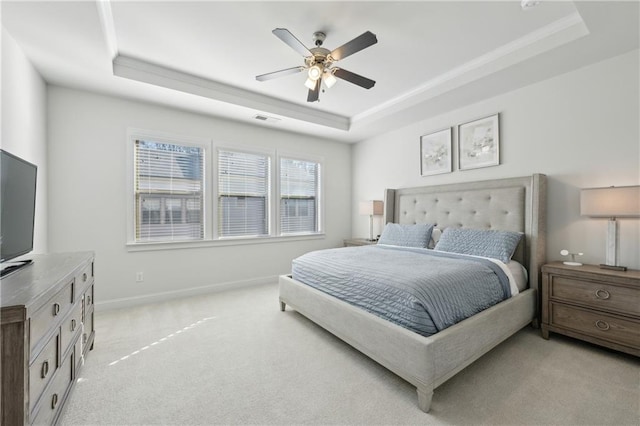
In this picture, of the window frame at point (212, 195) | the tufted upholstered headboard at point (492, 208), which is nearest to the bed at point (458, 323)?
the tufted upholstered headboard at point (492, 208)

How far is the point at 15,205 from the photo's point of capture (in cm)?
166

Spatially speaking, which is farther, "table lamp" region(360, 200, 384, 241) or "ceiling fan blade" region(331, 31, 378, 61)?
"table lamp" region(360, 200, 384, 241)

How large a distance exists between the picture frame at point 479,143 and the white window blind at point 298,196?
8.17ft

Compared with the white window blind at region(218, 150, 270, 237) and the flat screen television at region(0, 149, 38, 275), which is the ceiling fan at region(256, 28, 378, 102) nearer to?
the flat screen television at region(0, 149, 38, 275)

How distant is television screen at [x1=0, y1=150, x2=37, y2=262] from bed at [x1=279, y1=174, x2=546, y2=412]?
2.12 metres

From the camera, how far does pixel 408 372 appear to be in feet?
5.65

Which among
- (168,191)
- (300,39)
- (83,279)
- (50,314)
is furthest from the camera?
(168,191)

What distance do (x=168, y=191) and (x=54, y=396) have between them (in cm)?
273

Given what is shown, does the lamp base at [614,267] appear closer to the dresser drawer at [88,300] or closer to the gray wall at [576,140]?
the gray wall at [576,140]

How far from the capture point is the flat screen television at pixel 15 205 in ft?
4.95

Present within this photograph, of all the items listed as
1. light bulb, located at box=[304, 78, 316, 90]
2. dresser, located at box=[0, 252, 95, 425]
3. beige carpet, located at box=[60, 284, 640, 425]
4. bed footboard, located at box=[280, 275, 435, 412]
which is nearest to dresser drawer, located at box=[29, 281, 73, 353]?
dresser, located at box=[0, 252, 95, 425]

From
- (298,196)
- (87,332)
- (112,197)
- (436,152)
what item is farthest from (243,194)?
(436,152)

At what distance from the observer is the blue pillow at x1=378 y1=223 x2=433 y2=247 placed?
11.9ft

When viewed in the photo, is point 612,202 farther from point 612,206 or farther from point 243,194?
point 243,194
